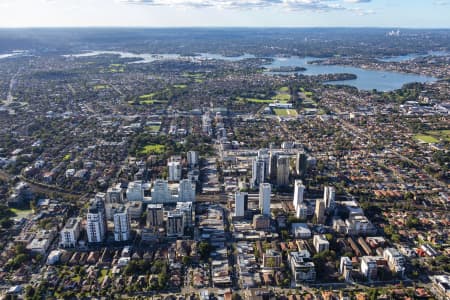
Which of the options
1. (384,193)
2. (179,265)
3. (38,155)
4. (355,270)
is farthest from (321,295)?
(38,155)

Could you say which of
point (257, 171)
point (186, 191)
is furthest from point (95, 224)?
point (257, 171)

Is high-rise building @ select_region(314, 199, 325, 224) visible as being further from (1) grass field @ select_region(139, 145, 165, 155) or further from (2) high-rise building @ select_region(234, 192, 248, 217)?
(1) grass field @ select_region(139, 145, 165, 155)

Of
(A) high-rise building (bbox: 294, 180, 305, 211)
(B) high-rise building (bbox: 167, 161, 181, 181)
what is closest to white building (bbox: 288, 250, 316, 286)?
(A) high-rise building (bbox: 294, 180, 305, 211)

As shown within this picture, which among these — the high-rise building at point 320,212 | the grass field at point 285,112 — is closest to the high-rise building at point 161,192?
the high-rise building at point 320,212

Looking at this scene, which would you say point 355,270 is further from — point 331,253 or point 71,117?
point 71,117

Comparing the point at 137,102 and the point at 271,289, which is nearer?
the point at 271,289

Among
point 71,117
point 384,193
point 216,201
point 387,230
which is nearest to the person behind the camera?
point 387,230

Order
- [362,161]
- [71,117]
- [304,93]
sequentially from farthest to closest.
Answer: [304,93] < [71,117] < [362,161]
